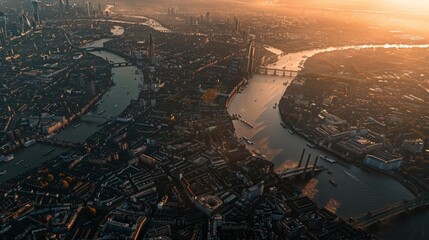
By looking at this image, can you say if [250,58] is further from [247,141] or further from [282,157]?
[282,157]

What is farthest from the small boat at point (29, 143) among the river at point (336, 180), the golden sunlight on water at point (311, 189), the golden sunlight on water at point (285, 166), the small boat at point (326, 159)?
the small boat at point (326, 159)

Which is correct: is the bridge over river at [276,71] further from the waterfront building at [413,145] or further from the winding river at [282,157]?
the waterfront building at [413,145]

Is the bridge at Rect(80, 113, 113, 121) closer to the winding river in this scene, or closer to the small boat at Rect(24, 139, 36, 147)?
the winding river

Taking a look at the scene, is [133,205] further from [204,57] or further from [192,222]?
[204,57]

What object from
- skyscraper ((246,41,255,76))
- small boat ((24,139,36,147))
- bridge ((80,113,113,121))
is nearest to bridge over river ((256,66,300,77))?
skyscraper ((246,41,255,76))

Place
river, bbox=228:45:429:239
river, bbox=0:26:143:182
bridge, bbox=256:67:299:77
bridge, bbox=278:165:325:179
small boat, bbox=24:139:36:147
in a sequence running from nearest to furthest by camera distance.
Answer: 1. river, bbox=228:45:429:239
2. bridge, bbox=278:165:325:179
3. river, bbox=0:26:143:182
4. small boat, bbox=24:139:36:147
5. bridge, bbox=256:67:299:77

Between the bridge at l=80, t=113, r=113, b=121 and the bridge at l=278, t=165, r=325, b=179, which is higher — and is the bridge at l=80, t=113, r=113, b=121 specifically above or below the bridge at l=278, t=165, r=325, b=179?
below
